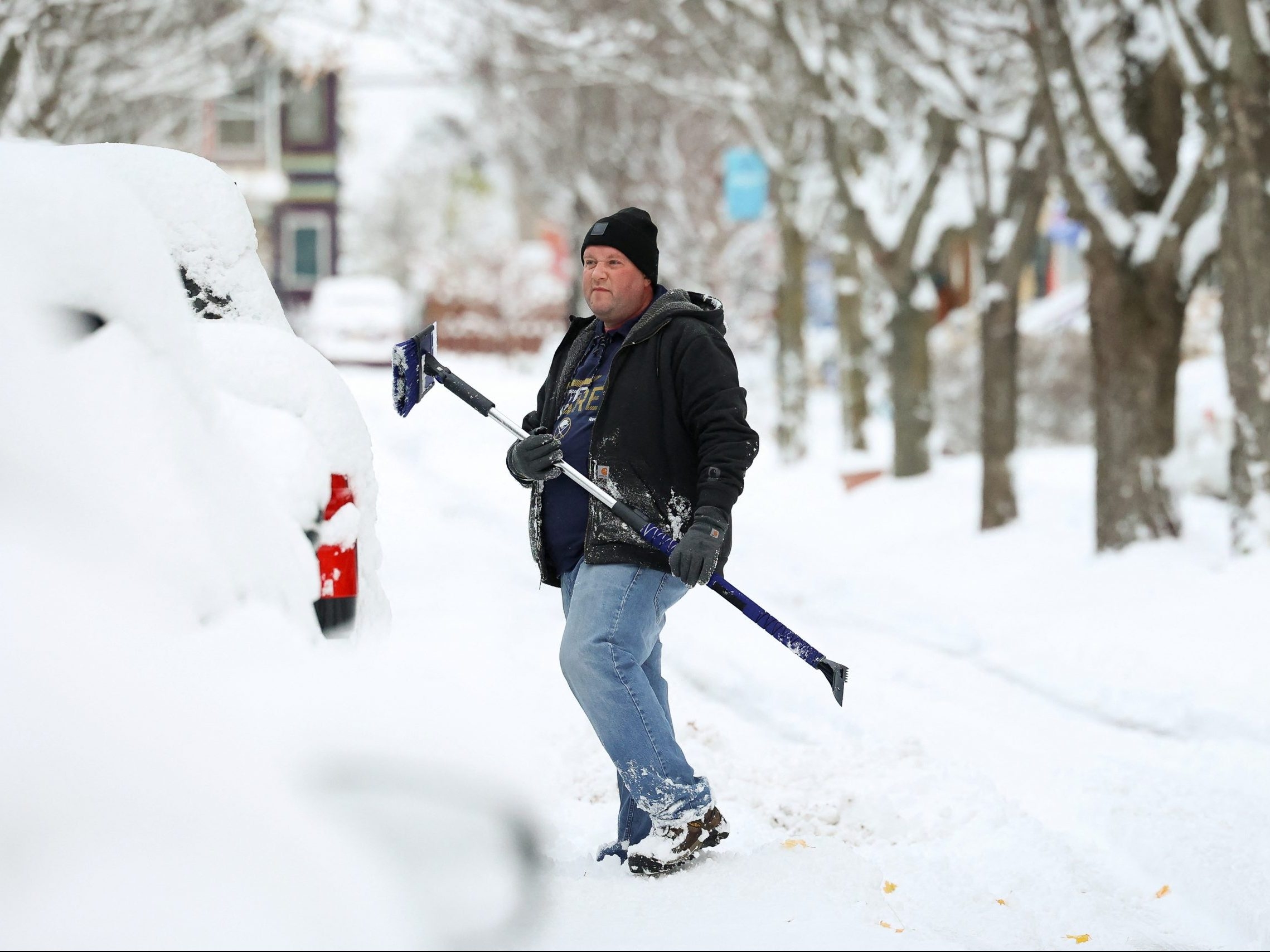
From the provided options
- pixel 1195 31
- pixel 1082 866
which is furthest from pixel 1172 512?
pixel 1082 866

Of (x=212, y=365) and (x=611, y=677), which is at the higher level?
(x=212, y=365)

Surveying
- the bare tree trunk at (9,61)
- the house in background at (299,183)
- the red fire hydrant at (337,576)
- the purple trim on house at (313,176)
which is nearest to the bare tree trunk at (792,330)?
the bare tree trunk at (9,61)

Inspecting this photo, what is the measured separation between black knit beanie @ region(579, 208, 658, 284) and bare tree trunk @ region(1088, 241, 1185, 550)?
6614 millimetres

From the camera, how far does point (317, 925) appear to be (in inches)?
87.8

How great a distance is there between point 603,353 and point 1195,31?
598 centimetres

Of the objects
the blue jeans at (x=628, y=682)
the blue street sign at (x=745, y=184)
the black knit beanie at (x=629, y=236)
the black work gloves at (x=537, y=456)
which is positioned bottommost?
the blue jeans at (x=628, y=682)

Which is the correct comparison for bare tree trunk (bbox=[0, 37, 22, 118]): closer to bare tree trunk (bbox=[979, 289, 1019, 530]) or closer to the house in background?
bare tree trunk (bbox=[979, 289, 1019, 530])

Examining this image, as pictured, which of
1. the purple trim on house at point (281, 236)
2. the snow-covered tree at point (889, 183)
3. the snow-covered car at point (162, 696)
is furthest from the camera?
the purple trim on house at point (281, 236)

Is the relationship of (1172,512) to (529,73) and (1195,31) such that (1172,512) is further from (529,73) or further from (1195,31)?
(529,73)

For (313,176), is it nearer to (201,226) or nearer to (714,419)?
(201,226)

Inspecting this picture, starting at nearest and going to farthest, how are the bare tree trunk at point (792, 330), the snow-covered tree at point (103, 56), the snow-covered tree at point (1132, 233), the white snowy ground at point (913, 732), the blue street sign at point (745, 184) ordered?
the white snowy ground at point (913, 732), the snow-covered tree at point (1132, 233), the snow-covered tree at point (103, 56), the bare tree trunk at point (792, 330), the blue street sign at point (745, 184)

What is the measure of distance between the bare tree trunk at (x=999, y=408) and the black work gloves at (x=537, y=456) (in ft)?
29.4

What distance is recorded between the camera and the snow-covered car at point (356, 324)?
29984 mm

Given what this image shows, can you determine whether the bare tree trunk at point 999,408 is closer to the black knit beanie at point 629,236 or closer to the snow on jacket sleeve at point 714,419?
the black knit beanie at point 629,236
